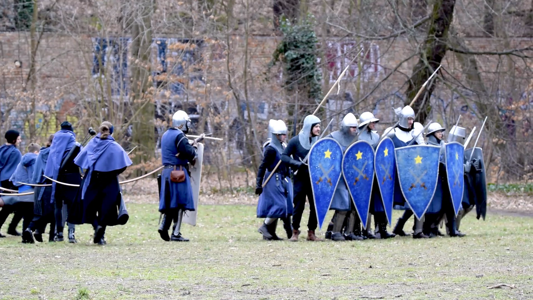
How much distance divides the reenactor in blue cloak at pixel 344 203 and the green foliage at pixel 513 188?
423 inches

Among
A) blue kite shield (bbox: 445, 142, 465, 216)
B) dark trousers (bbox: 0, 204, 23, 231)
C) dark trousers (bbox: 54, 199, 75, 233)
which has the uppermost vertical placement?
blue kite shield (bbox: 445, 142, 465, 216)

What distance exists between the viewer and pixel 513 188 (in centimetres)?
2259

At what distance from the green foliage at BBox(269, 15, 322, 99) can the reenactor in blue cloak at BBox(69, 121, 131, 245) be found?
37.3 ft

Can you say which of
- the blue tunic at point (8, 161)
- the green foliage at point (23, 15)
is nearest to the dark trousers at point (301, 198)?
the blue tunic at point (8, 161)

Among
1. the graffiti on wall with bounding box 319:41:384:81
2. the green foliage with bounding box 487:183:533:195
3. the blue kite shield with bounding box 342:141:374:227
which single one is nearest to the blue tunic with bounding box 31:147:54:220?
the blue kite shield with bounding box 342:141:374:227

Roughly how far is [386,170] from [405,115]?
2.75 feet

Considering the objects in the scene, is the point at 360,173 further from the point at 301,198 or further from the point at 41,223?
the point at 41,223

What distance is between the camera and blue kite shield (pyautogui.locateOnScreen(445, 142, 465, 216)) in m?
12.5

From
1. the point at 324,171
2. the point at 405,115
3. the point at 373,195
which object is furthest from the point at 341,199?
the point at 405,115

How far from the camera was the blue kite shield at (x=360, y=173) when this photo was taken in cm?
1211

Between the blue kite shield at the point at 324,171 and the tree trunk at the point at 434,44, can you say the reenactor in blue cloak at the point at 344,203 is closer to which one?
the blue kite shield at the point at 324,171

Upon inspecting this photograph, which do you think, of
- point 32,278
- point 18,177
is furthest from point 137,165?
point 32,278

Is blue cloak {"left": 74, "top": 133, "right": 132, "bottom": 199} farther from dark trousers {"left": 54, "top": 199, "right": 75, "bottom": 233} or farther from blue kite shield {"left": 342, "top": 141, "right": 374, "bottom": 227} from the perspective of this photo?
blue kite shield {"left": 342, "top": 141, "right": 374, "bottom": 227}

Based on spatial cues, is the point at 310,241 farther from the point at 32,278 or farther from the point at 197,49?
the point at 197,49
